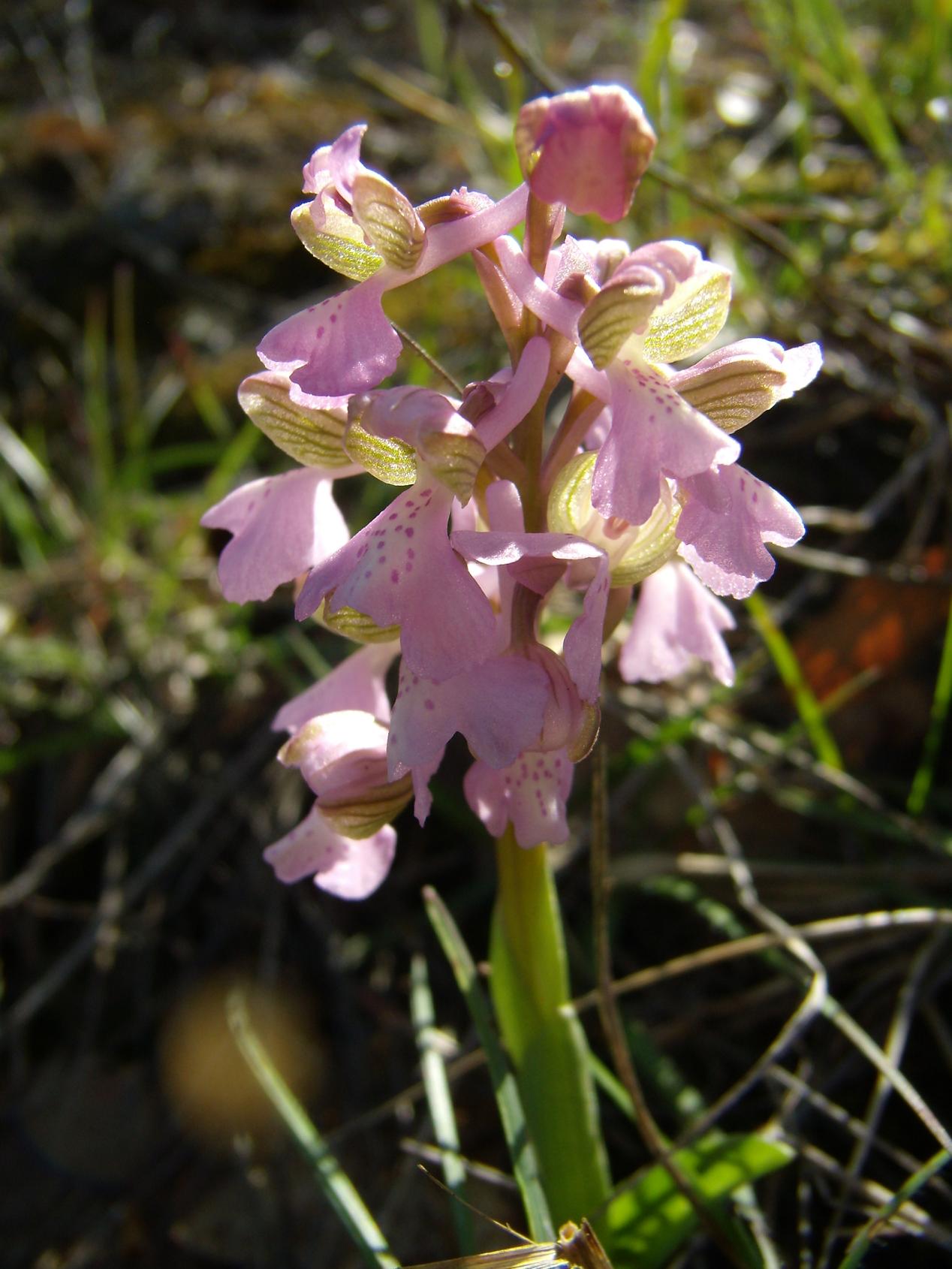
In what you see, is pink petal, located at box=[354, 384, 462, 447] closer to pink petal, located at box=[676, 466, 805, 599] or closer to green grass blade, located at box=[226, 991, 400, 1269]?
pink petal, located at box=[676, 466, 805, 599]

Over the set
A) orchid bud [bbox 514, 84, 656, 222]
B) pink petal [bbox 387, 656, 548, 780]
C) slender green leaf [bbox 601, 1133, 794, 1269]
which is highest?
orchid bud [bbox 514, 84, 656, 222]

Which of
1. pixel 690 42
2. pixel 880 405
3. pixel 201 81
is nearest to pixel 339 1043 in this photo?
pixel 880 405

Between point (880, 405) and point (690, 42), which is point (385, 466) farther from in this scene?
point (690, 42)

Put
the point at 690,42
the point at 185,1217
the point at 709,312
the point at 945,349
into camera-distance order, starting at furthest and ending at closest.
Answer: the point at 690,42 < the point at 945,349 < the point at 185,1217 < the point at 709,312

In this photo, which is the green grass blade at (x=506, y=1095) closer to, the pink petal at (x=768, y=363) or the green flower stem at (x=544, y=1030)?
the green flower stem at (x=544, y=1030)

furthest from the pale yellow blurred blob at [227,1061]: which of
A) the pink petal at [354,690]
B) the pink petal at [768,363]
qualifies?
the pink petal at [768,363]

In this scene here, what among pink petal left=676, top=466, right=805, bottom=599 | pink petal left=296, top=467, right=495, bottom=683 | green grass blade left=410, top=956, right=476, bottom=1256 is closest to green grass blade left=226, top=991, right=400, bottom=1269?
green grass blade left=410, top=956, right=476, bottom=1256

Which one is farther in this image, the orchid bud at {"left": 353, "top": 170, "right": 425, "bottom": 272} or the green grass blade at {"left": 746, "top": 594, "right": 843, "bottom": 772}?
the green grass blade at {"left": 746, "top": 594, "right": 843, "bottom": 772}
